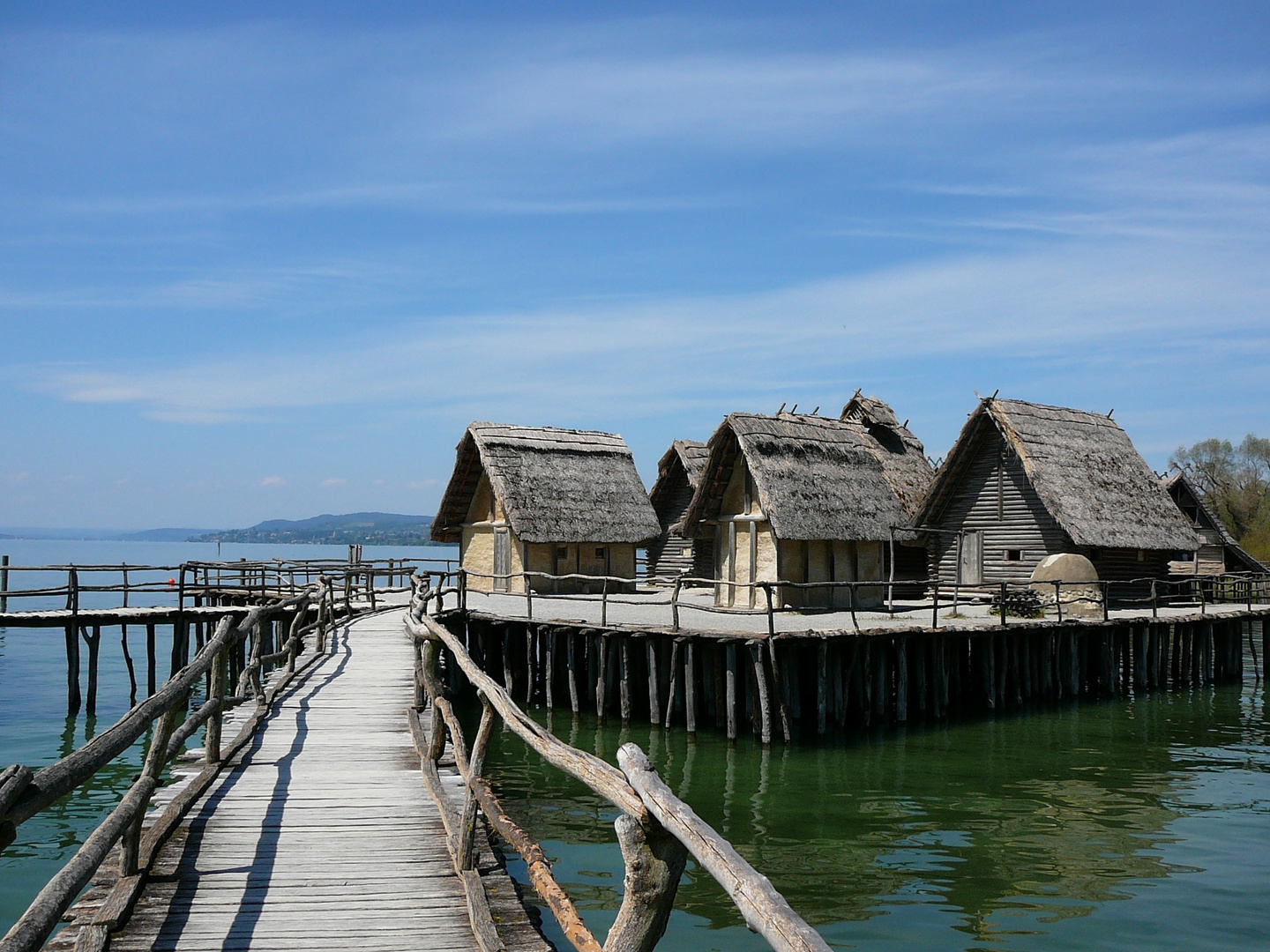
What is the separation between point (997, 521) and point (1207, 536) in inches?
909

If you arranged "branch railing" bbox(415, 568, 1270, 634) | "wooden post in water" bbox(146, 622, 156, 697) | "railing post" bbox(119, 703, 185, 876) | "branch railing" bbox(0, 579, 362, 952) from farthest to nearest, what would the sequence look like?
"wooden post in water" bbox(146, 622, 156, 697)
"branch railing" bbox(415, 568, 1270, 634)
"railing post" bbox(119, 703, 185, 876)
"branch railing" bbox(0, 579, 362, 952)

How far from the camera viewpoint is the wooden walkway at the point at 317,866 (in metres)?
5.97

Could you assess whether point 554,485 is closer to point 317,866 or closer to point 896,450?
point 896,450

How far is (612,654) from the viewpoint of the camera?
2350 centimetres

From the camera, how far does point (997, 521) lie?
30297 millimetres

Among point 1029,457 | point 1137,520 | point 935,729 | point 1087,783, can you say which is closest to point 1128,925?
point 1087,783

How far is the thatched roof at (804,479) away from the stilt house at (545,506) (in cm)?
487

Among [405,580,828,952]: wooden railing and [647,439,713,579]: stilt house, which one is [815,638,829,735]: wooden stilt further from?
[647,439,713,579]: stilt house

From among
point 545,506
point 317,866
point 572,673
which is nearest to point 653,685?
point 572,673

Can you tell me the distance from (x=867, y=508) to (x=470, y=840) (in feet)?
73.3

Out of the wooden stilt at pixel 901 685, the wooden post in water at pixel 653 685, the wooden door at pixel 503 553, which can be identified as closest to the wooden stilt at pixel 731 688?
the wooden post in water at pixel 653 685

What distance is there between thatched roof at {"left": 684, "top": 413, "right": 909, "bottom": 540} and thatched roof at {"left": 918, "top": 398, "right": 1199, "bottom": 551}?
284cm

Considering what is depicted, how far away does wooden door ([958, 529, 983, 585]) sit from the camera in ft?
100

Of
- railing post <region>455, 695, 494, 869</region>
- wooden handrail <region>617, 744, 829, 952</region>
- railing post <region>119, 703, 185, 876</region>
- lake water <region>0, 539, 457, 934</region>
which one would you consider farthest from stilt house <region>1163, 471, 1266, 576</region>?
wooden handrail <region>617, 744, 829, 952</region>
